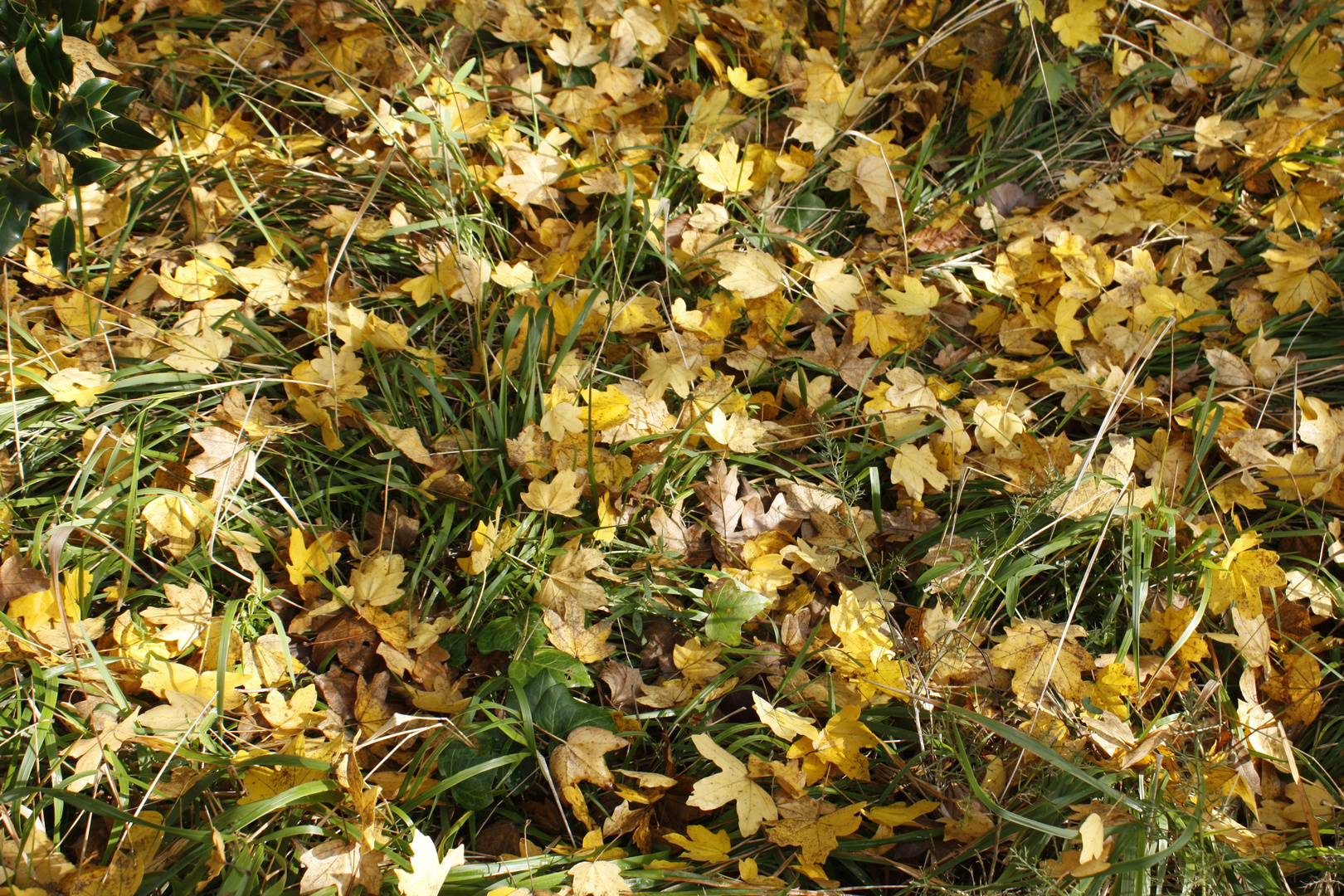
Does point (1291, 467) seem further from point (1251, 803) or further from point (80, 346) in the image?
point (80, 346)

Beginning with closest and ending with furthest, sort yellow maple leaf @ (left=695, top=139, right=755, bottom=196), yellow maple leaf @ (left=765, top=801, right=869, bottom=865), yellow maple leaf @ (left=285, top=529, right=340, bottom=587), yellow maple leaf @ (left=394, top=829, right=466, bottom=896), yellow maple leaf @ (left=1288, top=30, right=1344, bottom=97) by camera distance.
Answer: yellow maple leaf @ (left=394, top=829, right=466, bottom=896), yellow maple leaf @ (left=765, top=801, right=869, bottom=865), yellow maple leaf @ (left=285, top=529, right=340, bottom=587), yellow maple leaf @ (left=695, top=139, right=755, bottom=196), yellow maple leaf @ (left=1288, top=30, right=1344, bottom=97)

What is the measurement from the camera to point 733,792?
1.33 meters

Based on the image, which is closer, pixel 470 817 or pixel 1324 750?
pixel 470 817

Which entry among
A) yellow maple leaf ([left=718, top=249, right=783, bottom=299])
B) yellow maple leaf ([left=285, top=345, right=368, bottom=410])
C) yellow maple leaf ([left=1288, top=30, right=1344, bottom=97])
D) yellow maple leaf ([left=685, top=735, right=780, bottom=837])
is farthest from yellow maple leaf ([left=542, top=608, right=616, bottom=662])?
yellow maple leaf ([left=1288, top=30, right=1344, bottom=97])

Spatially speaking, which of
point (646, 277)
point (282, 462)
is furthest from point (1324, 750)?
point (282, 462)

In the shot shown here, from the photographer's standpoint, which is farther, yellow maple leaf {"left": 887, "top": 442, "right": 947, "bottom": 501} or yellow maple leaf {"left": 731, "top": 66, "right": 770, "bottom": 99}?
yellow maple leaf {"left": 731, "top": 66, "right": 770, "bottom": 99}

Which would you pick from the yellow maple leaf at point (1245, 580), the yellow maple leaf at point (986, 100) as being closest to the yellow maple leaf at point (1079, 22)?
the yellow maple leaf at point (986, 100)

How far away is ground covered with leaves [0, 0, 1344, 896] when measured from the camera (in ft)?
4.39

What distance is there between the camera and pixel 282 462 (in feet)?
5.78

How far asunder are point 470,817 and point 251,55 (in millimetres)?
2213

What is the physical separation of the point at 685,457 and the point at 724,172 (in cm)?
83

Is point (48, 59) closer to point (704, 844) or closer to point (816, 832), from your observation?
point (704, 844)

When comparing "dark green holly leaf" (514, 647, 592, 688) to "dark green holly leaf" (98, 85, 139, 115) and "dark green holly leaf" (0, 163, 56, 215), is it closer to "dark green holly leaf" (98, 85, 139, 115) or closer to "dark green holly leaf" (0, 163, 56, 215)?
"dark green holly leaf" (0, 163, 56, 215)

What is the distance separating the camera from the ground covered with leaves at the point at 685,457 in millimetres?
1338
